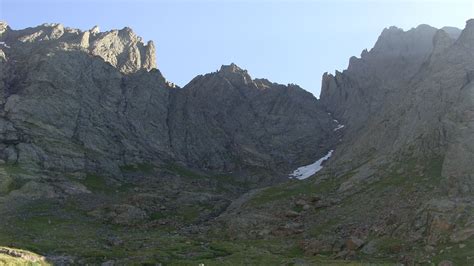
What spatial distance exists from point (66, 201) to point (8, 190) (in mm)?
14404

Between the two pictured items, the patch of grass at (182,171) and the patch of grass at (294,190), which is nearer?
the patch of grass at (294,190)

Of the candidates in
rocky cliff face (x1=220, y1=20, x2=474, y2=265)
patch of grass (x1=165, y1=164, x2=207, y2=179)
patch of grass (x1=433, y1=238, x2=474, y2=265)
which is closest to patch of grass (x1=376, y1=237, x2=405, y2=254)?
rocky cliff face (x1=220, y1=20, x2=474, y2=265)

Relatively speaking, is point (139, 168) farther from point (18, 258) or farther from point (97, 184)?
point (18, 258)

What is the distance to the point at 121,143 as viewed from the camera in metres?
182

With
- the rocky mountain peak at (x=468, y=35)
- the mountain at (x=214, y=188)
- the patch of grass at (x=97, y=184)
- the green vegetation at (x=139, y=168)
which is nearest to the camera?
the mountain at (x=214, y=188)

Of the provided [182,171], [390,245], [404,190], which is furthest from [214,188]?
[390,245]

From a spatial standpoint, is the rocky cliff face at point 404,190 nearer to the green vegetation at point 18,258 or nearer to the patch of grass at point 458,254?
the patch of grass at point 458,254

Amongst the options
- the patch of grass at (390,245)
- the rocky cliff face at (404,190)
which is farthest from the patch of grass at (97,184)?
the patch of grass at (390,245)

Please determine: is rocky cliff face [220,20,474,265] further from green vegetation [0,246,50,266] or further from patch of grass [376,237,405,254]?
green vegetation [0,246,50,266]

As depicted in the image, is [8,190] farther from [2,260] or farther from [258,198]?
[2,260]

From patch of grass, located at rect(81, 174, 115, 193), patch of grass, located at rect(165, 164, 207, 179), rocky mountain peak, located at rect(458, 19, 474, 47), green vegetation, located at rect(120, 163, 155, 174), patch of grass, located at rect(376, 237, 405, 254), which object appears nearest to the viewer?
patch of grass, located at rect(376, 237, 405, 254)

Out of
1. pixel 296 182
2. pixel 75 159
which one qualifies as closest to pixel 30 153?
pixel 75 159

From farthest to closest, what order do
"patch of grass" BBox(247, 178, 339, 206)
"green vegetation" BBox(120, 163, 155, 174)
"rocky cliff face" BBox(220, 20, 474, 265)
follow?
"green vegetation" BBox(120, 163, 155, 174) < "patch of grass" BBox(247, 178, 339, 206) < "rocky cliff face" BBox(220, 20, 474, 265)

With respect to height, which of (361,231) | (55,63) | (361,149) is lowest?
(361,231)
